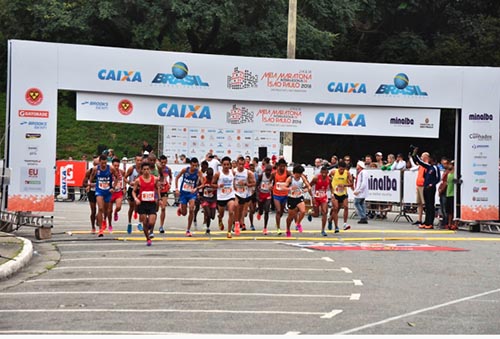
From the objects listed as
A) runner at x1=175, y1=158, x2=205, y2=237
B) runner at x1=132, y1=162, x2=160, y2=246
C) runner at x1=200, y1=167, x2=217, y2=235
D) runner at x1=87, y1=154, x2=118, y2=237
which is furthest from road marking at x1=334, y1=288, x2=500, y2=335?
runner at x1=87, y1=154, x2=118, y2=237

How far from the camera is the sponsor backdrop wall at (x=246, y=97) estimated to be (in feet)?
71.1

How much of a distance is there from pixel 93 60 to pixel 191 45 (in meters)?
26.8

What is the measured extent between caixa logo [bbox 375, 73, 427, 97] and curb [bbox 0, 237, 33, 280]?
36.9 ft

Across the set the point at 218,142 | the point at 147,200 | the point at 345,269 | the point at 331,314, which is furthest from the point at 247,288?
the point at 218,142

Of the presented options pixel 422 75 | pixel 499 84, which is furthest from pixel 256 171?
pixel 499 84

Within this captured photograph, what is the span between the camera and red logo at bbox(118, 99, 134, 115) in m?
23.4

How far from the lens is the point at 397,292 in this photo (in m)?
12.8

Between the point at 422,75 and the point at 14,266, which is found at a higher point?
the point at 422,75

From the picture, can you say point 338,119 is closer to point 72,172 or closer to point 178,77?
point 178,77

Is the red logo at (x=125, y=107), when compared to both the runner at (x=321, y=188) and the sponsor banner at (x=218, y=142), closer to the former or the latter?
the runner at (x=321, y=188)

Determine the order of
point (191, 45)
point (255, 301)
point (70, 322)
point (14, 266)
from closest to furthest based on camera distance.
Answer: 1. point (70, 322)
2. point (255, 301)
3. point (14, 266)
4. point (191, 45)

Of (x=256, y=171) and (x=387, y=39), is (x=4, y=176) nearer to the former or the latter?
(x=256, y=171)

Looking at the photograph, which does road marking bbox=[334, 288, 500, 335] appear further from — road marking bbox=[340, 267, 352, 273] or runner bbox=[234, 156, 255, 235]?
runner bbox=[234, 156, 255, 235]

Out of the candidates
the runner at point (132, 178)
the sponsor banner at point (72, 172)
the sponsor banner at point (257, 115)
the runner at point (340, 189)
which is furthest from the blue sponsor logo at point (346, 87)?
the sponsor banner at point (72, 172)
